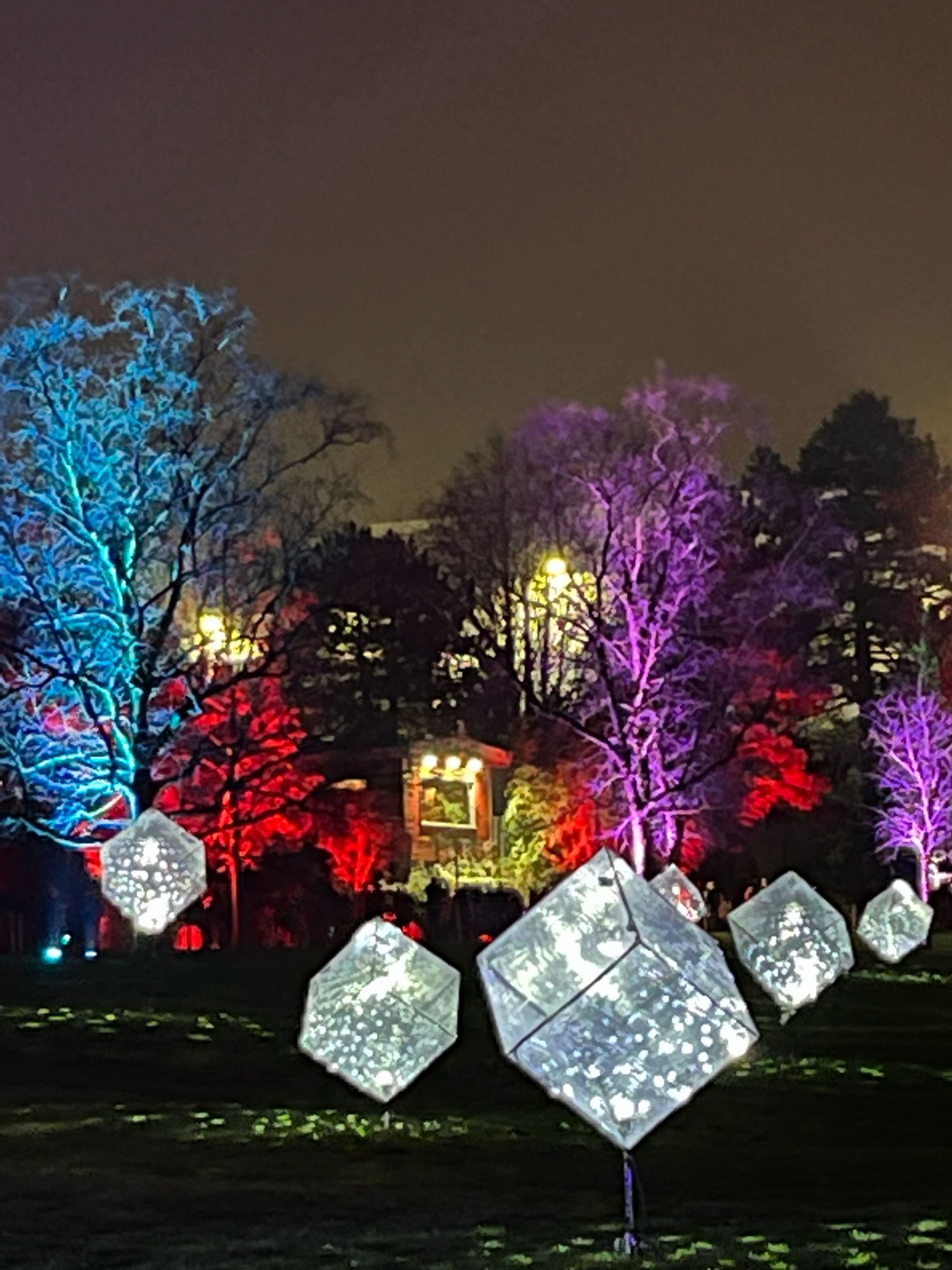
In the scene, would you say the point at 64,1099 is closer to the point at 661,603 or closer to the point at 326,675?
the point at 661,603

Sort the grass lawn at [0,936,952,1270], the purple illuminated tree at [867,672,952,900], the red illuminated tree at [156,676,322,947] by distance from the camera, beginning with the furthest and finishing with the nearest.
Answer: the purple illuminated tree at [867,672,952,900]
the red illuminated tree at [156,676,322,947]
the grass lawn at [0,936,952,1270]

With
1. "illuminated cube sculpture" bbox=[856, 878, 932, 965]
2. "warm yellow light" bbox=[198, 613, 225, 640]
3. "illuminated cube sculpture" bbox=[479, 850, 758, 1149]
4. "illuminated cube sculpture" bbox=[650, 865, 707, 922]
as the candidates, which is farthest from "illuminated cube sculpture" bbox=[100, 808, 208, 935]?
"illuminated cube sculpture" bbox=[856, 878, 932, 965]

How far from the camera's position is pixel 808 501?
4669 cm

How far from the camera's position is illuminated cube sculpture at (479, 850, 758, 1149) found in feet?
23.4

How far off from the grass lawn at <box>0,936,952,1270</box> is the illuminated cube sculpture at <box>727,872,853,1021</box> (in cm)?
50

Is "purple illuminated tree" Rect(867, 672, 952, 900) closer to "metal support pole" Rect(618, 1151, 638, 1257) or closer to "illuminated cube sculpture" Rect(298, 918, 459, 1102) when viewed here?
"illuminated cube sculpture" Rect(298, 918, 459, 1102)

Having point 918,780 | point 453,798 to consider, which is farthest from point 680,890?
point 453,798

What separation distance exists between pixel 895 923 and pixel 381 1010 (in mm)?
17952

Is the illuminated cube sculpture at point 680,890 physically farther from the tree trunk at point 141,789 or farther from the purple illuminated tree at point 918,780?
the purple illuminated tree at point 918,780

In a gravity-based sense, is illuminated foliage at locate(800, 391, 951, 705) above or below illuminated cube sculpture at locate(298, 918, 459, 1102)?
above

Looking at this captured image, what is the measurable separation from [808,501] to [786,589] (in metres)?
7.75

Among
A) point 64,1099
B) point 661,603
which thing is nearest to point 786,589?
point 661,603

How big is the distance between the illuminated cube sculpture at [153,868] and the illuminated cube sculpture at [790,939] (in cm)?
557

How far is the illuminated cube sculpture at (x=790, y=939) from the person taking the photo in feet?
57.0
